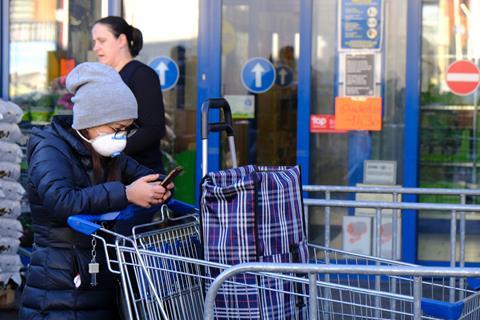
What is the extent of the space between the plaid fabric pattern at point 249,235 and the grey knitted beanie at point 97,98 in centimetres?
46

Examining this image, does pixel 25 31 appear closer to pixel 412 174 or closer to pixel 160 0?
pixel 160 0

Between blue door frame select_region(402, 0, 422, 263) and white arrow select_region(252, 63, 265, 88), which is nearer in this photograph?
blue door frame select_region(402, 0, 422, 263)

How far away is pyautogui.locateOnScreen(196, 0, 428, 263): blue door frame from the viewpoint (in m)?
7.09

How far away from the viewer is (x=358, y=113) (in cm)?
720

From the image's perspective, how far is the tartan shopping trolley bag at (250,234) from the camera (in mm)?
3361

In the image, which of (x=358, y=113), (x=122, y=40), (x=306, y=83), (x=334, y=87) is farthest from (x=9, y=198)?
(x=358, y=113)

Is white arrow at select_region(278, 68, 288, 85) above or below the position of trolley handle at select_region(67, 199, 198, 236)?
above

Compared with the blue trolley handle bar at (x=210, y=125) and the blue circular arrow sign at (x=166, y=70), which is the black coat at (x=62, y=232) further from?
the blue circular arrow sign at (x=166, y=70)

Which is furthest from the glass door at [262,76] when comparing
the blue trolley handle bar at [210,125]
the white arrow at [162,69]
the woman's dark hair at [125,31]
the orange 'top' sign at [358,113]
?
the blue trolley handle bar at [210,125]

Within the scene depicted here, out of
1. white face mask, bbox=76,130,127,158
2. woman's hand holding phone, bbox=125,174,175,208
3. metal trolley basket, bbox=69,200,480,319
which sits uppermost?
white face mask, bbox=76,130,127,158

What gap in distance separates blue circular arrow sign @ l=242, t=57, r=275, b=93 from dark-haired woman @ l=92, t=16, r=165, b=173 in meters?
2.11

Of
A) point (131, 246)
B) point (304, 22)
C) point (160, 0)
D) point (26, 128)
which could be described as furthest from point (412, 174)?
point (131, 246)

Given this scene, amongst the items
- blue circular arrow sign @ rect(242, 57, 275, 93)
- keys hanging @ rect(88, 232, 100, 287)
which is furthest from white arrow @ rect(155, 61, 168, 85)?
keys hanging @ rect(88, 232, 100, 287)

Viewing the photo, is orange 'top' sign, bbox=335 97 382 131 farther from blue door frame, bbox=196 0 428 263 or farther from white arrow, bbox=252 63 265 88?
white arrow, bbox=252 63 265 88
